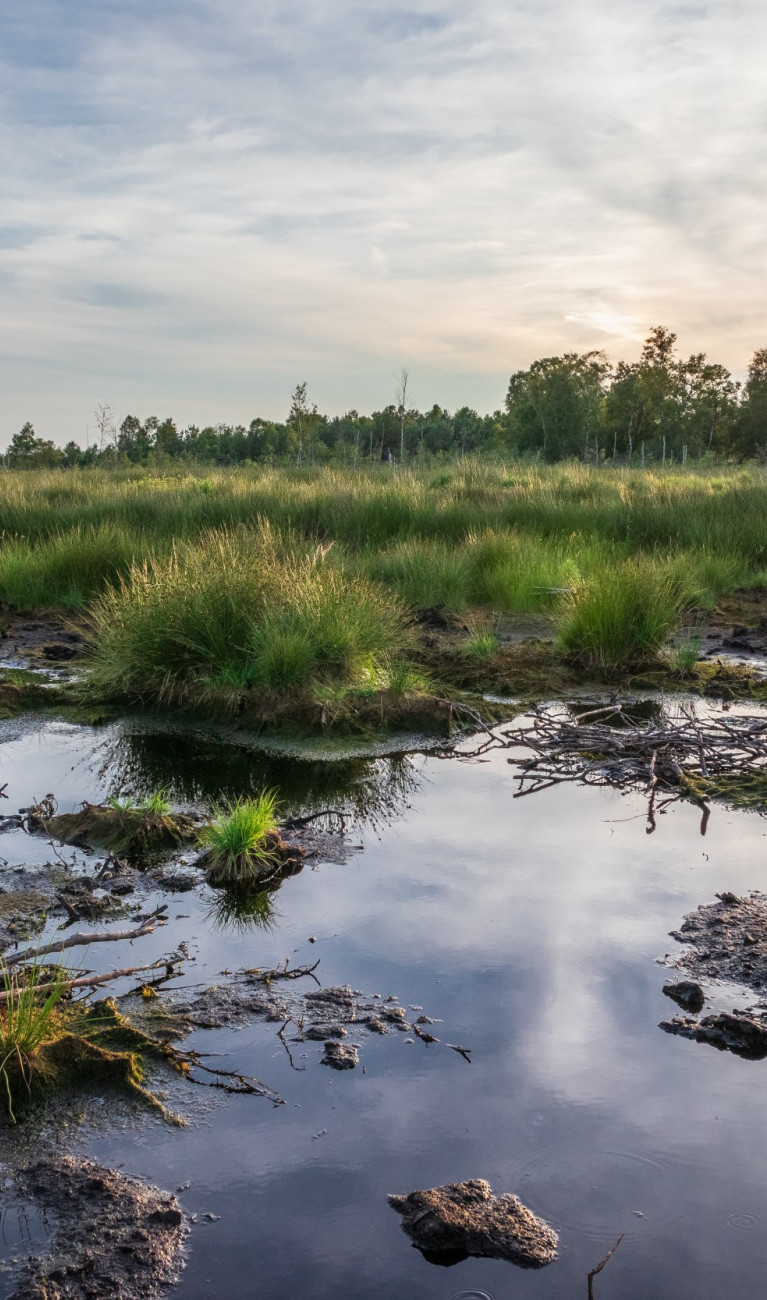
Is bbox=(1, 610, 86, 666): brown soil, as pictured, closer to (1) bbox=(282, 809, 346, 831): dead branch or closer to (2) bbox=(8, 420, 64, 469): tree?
(1) bbox=(282, 809, 346, 831): dead branch

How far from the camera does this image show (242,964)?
385 centimetres

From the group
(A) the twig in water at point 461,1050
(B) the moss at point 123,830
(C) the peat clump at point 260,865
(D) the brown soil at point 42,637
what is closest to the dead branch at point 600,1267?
(A) the twig in water at point 461,1050

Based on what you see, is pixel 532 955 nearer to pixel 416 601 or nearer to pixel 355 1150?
pixel 355 1150

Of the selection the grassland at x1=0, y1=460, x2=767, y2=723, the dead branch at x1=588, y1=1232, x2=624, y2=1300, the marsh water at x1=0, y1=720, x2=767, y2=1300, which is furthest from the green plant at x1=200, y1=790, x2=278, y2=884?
the grassland at x1=0, y1=460, x2=767, y2=723

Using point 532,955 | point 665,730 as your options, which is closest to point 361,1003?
point 532,955

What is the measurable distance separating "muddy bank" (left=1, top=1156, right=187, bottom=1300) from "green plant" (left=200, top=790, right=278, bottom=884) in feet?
6.42

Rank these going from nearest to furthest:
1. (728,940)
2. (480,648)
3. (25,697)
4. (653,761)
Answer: (728,940) → (653,761) → (25,697) → (480,648)

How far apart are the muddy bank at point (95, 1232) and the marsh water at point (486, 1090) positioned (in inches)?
2.3

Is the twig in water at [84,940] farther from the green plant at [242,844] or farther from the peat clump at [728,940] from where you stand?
the peat clump at [728,940]

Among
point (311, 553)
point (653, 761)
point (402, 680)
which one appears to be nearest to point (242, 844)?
point (653, 761)

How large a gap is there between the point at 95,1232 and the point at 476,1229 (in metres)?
0.89

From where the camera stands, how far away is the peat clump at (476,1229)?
8.00 feet

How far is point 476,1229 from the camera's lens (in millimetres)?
2473

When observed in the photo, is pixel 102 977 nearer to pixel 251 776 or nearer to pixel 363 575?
pixel 251 776
